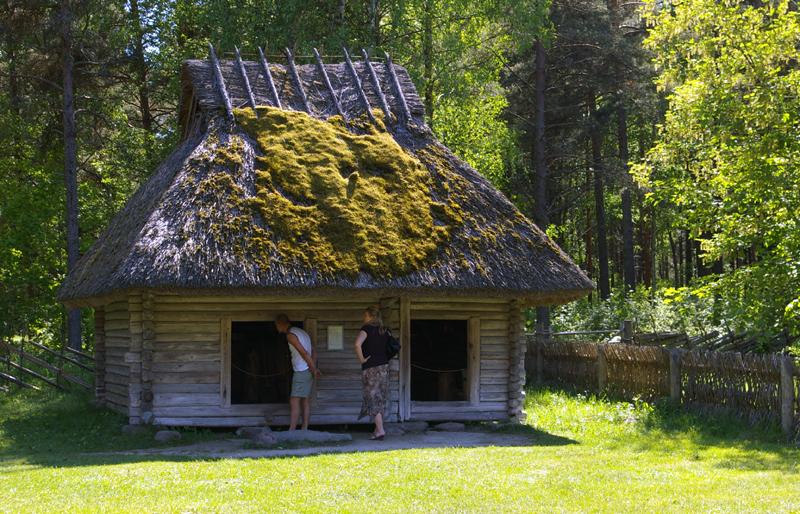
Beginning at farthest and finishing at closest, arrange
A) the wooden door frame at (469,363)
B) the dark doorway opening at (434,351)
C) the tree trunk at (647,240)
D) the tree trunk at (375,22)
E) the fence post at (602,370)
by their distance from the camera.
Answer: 1. the tree trunk at (647,240)
2. the tree trunk at (375,22)
3. the dark doorway opening at (434,351)
4. the fence post at (602,370)
5. the wooden door frame at (469,363)

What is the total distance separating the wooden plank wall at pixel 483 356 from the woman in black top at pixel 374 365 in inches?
56.7

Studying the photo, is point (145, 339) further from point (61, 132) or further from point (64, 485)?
point (61, 132)

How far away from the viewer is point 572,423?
1612cm

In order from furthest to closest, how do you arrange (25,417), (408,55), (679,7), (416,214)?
(408,55) → (679,7) → (25,417) → (416,214)

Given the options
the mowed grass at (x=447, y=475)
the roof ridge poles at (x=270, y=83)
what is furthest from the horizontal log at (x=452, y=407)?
the roof ridge poles at (x=270, y=83)

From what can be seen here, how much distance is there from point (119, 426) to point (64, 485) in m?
5.18

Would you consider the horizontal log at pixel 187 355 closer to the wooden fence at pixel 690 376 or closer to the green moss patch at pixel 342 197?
the green moss patch at pixel 342 197

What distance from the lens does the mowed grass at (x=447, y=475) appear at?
9.16m

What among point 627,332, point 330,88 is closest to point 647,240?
point 627,332

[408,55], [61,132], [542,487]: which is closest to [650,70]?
[408,55]

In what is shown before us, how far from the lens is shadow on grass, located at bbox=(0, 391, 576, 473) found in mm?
12609

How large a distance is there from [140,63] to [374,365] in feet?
65.7

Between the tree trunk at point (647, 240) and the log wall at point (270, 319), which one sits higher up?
the tree trunk at point (647, 240)

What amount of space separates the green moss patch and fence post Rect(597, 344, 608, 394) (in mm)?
5287
